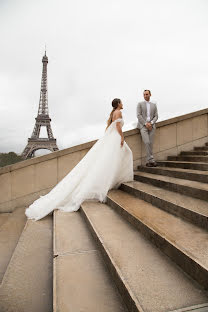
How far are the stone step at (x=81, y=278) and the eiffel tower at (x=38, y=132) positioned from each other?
36.3m

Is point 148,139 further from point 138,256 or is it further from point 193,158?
point 138,256

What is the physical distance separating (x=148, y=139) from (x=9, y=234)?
159 inches

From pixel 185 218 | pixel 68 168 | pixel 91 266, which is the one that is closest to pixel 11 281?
pixel 91 266

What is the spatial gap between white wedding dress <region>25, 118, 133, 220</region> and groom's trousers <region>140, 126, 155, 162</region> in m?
1.26

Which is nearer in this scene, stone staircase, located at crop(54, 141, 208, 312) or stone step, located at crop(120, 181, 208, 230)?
stone staircase, located at crop(54, 141, 208, 312)

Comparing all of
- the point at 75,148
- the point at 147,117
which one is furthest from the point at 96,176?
the point at 147,117

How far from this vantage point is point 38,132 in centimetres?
4316

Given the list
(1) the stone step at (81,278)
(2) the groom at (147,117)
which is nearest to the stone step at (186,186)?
(1) the stone step at (81,278)

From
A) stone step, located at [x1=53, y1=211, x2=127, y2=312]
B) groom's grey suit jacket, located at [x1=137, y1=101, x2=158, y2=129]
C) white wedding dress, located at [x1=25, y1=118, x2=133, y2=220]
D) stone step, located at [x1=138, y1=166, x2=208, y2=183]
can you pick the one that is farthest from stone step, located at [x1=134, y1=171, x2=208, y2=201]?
groom's grey suit jacket, located at [x1=137, y1=101, x2=158, y2=129]

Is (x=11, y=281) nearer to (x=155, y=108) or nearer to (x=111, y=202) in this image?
(x=111, y=202)

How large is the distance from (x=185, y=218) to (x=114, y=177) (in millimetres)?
2153

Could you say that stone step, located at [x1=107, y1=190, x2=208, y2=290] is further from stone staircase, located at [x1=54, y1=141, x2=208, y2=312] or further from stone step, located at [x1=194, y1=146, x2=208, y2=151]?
stone step, located at [x1=194, y1=146, x2=208, y2=151]

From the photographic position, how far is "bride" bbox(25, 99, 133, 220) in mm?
4230

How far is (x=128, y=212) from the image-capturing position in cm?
302
